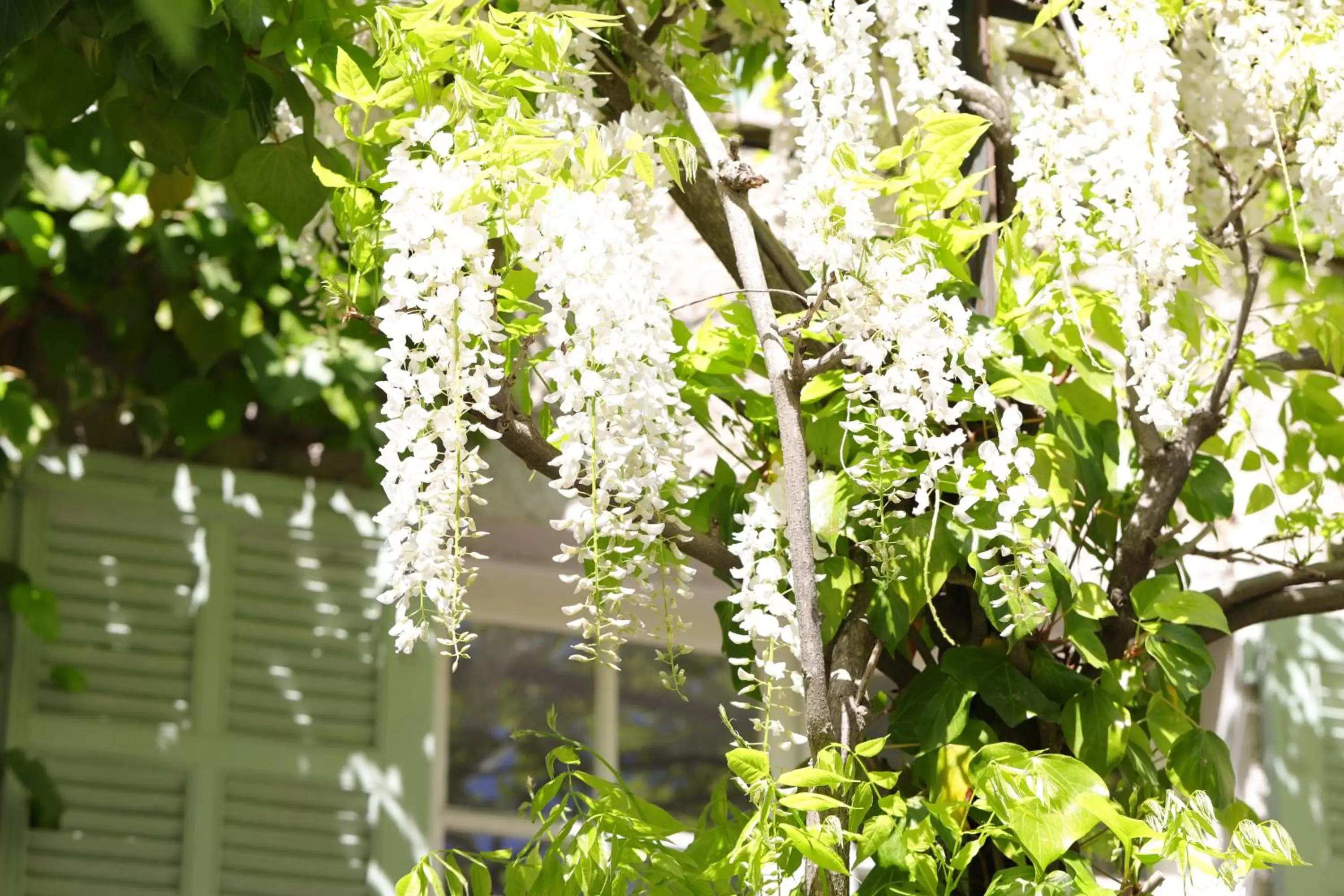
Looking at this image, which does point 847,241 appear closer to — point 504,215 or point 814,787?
point 504,215

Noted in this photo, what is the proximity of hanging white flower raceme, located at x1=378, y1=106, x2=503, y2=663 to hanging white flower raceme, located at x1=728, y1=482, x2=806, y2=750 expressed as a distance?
0.25 m

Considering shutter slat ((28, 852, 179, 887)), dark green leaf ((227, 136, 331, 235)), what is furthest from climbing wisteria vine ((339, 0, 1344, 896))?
shutter slat ((28, 852, 179, 887))

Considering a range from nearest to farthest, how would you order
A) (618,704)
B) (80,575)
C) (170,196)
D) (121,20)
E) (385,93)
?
(385,93) → (121,20) → (80,575) → (170,196) → (618,704)

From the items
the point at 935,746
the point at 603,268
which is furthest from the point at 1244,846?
the point at 603,268

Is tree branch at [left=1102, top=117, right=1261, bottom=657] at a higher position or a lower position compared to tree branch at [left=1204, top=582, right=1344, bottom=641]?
higher

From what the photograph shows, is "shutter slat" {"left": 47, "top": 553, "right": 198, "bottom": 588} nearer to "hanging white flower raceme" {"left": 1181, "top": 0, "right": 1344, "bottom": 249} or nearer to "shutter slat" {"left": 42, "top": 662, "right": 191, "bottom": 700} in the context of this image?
"shutter slat" {"left": 42, "top": 662, "right": 191, "bottom": 700}

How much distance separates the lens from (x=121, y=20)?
1.84 meters

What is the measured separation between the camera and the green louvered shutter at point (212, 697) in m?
2.65

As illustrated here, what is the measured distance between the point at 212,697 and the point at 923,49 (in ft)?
4.88

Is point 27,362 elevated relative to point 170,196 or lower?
lower

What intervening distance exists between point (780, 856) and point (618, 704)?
1.92 meters

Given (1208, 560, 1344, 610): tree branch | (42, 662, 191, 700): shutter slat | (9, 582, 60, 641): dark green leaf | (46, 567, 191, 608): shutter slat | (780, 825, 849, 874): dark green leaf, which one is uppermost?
(46, 567, 191, 608): shutter slat

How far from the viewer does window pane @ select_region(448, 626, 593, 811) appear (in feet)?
10.8

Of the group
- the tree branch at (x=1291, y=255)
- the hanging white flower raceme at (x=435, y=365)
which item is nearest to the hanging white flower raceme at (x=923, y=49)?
the hanging white flower raceme at (x=435, y=365)
